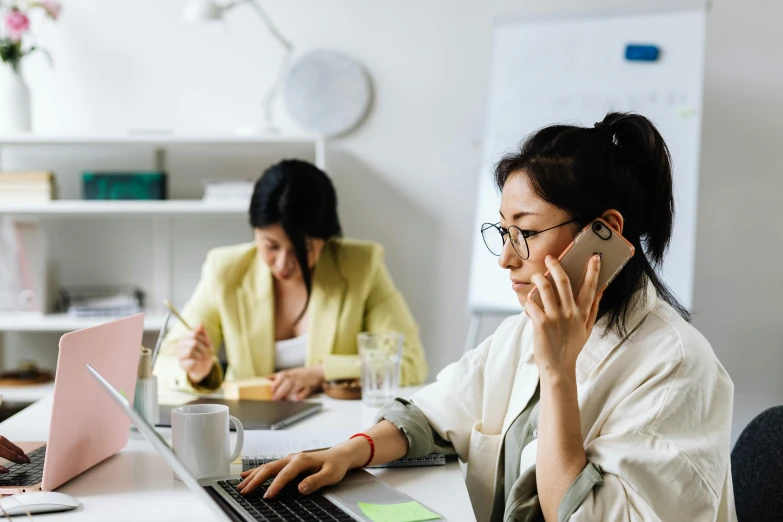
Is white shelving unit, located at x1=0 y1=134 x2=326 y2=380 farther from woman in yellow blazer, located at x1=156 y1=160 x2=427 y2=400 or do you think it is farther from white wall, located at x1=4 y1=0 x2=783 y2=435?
woman in yellow blazer, located at x1=156 y1=160 x2=427 y2=400

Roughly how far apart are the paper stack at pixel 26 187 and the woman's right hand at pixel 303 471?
80.7 inches

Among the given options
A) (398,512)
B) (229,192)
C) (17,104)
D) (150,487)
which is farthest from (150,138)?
(398,512)

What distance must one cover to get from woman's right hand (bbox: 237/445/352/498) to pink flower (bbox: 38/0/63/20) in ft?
7.50

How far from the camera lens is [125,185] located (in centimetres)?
280

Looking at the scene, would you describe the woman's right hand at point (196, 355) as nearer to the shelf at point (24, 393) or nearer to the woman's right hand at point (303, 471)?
the woman's right hand at point (303, 471)

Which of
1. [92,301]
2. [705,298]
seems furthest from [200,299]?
[705,298]

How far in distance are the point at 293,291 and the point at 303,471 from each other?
1266 mm

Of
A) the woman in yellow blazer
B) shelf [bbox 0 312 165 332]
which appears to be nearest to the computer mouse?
the woman in yellow blazer

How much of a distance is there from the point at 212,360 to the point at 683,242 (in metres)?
1.54

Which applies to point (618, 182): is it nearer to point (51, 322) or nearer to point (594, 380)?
point (594, 380)

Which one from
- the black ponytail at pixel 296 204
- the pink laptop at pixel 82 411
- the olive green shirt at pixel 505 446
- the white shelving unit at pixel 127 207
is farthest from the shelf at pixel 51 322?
the olive green shirt at pixel 505 446

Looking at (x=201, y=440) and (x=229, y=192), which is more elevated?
(x=229, y=192)

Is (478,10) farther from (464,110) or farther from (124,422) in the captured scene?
(124,422)

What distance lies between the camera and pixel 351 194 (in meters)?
3.06
